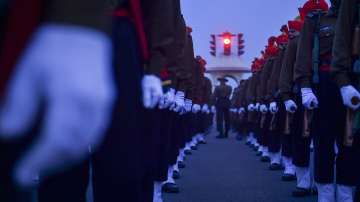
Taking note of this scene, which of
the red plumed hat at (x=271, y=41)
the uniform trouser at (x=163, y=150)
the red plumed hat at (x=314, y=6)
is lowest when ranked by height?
the uniform trouser at (x=163, y=150)

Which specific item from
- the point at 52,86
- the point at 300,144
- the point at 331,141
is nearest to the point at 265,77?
the point at 300,144

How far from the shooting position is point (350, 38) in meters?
3.58

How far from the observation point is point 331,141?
12.8 ft

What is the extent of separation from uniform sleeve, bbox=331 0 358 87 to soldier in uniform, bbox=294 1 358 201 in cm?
34

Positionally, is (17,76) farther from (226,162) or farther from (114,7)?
(226,162)

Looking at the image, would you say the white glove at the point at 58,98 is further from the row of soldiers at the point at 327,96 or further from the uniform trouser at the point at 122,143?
the row of soldiers at the point at 327,96

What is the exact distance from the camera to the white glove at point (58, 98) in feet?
2.79

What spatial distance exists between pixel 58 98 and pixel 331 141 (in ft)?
10.9

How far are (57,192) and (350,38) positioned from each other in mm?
2435

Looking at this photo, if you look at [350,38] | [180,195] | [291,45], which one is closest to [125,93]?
[350,38]

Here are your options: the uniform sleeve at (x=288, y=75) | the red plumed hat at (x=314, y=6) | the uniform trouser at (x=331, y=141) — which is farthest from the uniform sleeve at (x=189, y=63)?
the uniform trouser at (x=331, y=141)

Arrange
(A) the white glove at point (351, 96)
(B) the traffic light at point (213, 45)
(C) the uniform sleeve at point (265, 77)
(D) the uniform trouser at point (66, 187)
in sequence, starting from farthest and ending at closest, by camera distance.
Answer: (B) the traffic light at point (213, 45) → (C) the uniform sleeve at point (265, 77) → (A) the white glove at point (351, 96) → (D) the uniform trouser at point (66, 187)

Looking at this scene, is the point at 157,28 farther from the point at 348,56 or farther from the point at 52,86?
the point at 348,56

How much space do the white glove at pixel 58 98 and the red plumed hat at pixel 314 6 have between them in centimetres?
460
